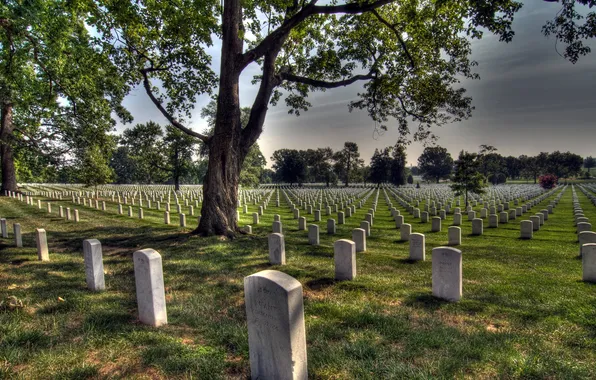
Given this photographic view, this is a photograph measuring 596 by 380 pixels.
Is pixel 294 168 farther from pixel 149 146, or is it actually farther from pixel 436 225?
pixel 436 225

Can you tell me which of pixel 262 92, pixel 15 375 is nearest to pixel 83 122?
pixel 262 92

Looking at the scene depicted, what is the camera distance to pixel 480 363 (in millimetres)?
3018

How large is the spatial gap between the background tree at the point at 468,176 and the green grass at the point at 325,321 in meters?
14.9

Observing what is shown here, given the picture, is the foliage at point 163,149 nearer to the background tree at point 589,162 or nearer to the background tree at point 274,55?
the background tree at point 274,55

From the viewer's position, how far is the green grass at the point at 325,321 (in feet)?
9.59

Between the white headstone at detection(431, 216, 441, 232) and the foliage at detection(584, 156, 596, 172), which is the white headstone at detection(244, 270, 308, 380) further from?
the foliage at detection(584, 156, 596, 172)

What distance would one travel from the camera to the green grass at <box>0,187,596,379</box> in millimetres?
2922

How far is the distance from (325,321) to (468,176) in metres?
22.4

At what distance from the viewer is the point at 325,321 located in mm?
4117

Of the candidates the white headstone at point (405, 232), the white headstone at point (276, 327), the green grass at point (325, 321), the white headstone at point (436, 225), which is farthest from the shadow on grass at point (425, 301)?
the white headstone at point (436, 225)

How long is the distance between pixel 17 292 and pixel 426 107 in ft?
48.9

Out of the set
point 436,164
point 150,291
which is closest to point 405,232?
point 150,291

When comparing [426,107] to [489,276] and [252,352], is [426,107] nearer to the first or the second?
[489,276]

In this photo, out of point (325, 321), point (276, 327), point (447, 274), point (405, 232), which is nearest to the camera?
point (276, 327)
